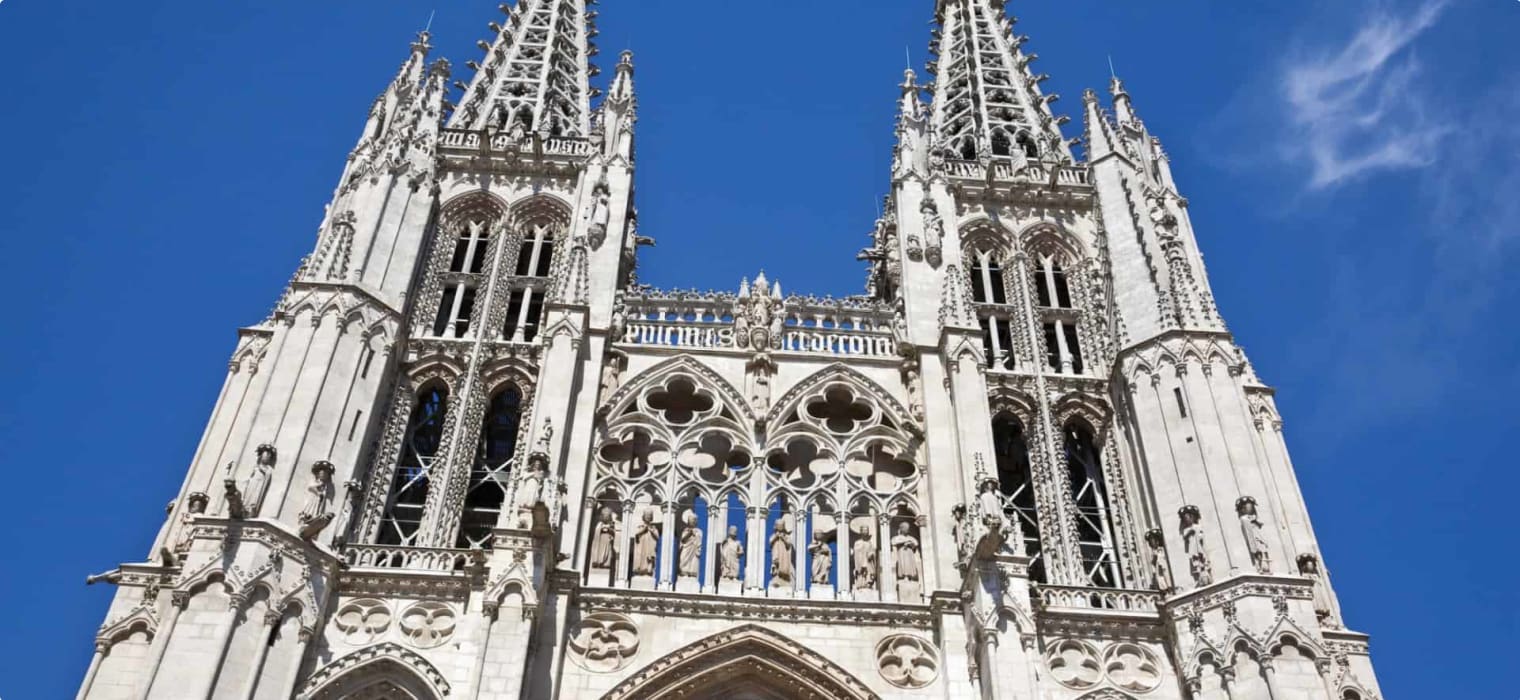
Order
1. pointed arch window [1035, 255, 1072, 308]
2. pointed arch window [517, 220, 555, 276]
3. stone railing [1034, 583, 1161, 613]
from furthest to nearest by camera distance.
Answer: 1. pointed arch window [517, 220, 555, 276]
2. pointed arch window [1035, 255, 1072, 308]
3. stone railing [1034, 583, 1161, 613]

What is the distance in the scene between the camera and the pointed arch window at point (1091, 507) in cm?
2236

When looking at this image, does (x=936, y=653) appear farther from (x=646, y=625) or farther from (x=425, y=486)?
(x=425, y=486)

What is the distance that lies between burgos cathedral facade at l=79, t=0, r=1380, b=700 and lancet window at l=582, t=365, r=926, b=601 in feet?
0.19

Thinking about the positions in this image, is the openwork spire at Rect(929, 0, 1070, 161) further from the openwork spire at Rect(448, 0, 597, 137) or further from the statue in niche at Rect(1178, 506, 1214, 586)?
the statue in niche at Rect(1178, 506, 1214, 586)

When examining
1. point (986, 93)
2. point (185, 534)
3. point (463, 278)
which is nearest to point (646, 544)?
point (185, 534)

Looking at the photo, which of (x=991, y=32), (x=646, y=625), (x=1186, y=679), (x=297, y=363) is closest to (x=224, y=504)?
(x=297, y=363)

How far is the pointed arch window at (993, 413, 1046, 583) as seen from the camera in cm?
2297

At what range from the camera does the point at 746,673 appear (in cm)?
1969

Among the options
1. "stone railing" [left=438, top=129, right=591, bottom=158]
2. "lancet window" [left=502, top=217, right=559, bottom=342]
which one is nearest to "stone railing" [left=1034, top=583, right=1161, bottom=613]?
"lancet window" [left=502, top=217, right=559, bottom=342]

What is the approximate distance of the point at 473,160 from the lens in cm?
2848

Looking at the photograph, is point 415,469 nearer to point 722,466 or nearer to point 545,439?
point 545,439

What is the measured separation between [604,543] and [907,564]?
447cm

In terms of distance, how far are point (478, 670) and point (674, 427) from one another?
6.52 m

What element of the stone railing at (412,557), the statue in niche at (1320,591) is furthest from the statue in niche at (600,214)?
the statue in niche at (1320,591)
